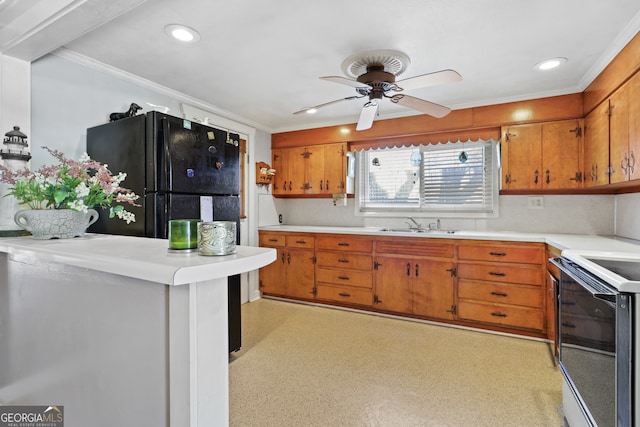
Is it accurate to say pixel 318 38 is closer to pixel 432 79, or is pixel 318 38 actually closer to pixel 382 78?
pixel 382 78

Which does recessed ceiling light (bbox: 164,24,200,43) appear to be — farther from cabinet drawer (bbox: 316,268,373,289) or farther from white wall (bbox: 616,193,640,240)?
white wall (bbox: 616,193,640,240)

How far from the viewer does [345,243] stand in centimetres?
365

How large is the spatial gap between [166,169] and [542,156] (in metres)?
3.33

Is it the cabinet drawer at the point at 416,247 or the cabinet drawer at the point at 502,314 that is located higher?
the cabinet drawer at the point at 416,247

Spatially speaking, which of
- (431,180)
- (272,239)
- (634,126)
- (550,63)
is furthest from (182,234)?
(431,180)

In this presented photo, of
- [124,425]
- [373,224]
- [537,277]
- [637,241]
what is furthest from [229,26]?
[637,241]

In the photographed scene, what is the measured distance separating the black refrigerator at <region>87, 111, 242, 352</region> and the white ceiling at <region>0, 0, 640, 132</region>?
54 cm

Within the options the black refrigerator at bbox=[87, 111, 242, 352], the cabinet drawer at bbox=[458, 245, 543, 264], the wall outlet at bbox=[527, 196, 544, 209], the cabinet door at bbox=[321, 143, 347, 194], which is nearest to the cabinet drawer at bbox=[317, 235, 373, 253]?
the cabinet door at bbox=[321, 143, 347, 194]

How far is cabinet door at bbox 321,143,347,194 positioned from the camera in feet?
13.1

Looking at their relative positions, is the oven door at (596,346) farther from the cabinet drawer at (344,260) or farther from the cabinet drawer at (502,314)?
the cabinet drawer at (344,260)

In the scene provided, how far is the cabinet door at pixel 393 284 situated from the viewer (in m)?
3.32

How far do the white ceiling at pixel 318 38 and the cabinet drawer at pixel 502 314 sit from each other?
204cm

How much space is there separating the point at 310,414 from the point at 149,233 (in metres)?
1.48

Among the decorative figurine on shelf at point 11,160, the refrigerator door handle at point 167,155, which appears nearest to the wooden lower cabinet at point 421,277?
the refrigerator door handle at point 167,155
